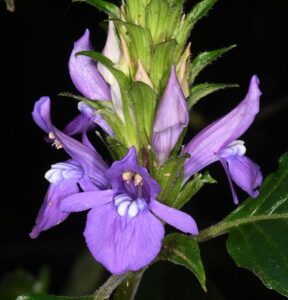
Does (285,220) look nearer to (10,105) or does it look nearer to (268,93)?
(268,93)

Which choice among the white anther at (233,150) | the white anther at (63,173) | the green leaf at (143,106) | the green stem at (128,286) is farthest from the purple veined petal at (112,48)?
the green stem at (128,286)

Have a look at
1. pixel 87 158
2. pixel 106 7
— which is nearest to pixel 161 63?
pixel 106 7

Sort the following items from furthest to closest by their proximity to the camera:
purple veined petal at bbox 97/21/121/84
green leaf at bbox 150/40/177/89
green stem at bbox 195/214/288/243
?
green stem at bbox 195/214/288/243
purple veined petal at bbox 97/21/121/84
green leaf at bbox 150/40/177/89

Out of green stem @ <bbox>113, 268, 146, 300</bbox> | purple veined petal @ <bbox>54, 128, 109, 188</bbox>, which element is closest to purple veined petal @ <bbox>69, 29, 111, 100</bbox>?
purple veined petal @ <bbox>54, 128, 109, 188</bbox>

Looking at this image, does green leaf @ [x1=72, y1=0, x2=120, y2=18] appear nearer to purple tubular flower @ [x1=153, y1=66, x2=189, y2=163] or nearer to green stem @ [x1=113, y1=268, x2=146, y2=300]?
purple tubular flower @ [x1=153, y1=66, x2=189, y2=163]

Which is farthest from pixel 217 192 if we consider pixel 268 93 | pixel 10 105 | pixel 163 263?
pixel 10 105

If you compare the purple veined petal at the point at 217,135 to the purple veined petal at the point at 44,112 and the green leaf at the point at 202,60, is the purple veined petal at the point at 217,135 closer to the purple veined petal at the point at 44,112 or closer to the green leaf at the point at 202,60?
the green leaf at the point at 202,60
